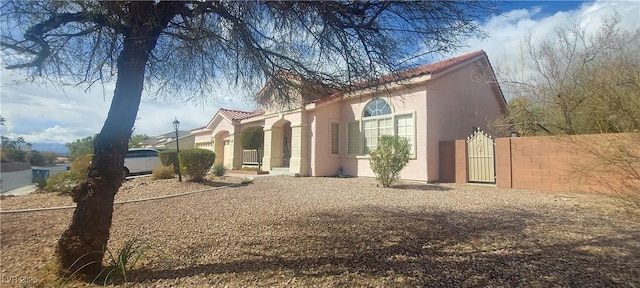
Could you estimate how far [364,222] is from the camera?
5.93 meters

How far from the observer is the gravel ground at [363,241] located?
349 centimetres

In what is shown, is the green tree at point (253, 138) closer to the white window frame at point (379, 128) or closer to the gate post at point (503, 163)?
the white window frame at point (379, 128)

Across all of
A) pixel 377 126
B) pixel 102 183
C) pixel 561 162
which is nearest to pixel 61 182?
pixel 102 183

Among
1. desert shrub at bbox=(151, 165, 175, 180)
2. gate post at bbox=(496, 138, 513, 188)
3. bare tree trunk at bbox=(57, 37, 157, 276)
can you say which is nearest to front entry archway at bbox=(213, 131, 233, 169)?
desert shrub at bbox=(151, 165, 175, 180)

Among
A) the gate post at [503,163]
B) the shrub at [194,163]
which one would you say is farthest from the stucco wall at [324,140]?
the gate post at [503,163]

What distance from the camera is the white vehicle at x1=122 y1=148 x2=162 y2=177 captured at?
58.5ft

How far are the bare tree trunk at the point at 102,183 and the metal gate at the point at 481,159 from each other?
11.5 metres

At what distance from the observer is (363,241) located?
4.73 meters

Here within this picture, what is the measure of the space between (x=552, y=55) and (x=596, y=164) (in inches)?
258

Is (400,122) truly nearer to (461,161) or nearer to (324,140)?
(461,161)

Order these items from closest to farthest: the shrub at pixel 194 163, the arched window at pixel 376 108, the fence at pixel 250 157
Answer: the shrub at pixel 194 163 < the arched window at pixel 376 108 < the fence at pixel 250 157

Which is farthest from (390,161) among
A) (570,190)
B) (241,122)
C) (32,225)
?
(241,122)

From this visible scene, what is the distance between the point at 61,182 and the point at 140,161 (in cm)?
714

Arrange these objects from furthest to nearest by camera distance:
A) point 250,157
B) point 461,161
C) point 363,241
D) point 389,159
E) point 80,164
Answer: point 250,157 → point 461,161 → point 80,164 → point 389,159 → point 363,241
